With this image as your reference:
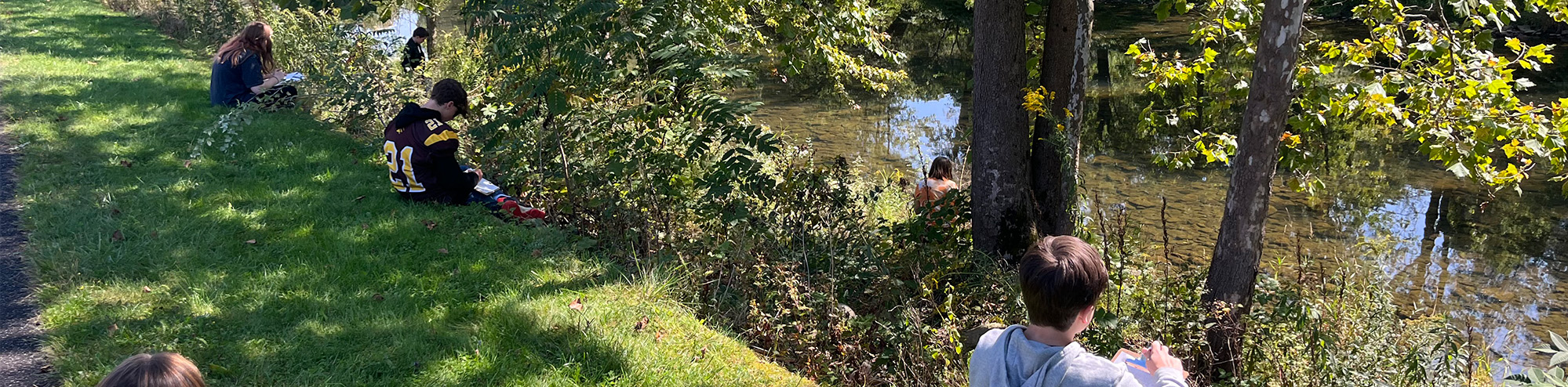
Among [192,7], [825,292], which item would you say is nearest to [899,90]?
[192,7]

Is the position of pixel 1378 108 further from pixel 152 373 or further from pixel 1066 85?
pixel 152 373

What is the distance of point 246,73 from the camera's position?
9.27 meters

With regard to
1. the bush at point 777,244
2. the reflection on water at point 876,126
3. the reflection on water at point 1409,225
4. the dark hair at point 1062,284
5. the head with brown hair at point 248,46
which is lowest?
the reflection on water at point 1409,225

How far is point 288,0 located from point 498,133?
66.9 inches

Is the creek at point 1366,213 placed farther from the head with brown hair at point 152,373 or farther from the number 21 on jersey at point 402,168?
the head with brown hair at point 152,373

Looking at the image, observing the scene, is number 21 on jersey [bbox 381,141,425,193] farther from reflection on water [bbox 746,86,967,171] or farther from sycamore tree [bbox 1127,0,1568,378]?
reflection on water [bbox 746,86,967,171]

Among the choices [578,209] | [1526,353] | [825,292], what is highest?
[578,209]

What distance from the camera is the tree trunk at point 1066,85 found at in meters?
6.64

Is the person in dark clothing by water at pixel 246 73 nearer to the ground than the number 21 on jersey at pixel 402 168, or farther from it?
farther from it

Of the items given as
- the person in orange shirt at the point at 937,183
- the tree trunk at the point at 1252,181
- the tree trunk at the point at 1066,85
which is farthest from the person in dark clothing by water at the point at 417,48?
the tree trunk at the point at 1252,181

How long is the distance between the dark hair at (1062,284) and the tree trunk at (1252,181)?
285cm

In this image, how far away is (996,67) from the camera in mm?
6715

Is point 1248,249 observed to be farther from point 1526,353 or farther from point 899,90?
point 899,90

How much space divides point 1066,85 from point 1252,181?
1.77m
